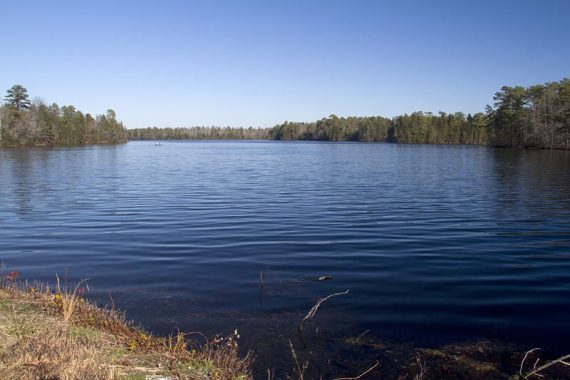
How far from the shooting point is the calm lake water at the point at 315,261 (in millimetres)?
8805

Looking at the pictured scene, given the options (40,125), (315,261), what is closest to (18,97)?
(40,125)

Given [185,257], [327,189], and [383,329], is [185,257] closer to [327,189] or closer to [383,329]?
[383,329]

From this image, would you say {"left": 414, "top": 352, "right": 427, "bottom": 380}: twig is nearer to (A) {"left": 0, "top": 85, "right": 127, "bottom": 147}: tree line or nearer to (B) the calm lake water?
(B) the calm lake water

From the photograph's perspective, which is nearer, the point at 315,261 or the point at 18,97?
the point at 315,261

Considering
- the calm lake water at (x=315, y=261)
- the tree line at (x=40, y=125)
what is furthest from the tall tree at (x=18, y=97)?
the calm lake water at (x=315, y=261)

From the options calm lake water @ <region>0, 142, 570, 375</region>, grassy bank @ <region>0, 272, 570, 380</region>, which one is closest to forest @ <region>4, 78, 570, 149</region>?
calm lake water @ <region>0, 142, 570, 375</region>

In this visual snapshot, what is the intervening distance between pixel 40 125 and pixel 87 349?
126 m

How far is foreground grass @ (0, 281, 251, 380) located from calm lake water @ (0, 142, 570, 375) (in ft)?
3.21

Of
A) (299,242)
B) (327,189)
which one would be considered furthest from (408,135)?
(299,242)

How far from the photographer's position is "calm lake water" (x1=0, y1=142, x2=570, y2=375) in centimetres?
880

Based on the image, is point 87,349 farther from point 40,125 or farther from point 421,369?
point 40,125

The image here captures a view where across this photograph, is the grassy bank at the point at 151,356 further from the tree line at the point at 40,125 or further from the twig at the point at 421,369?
the tree line at the point at 40,125

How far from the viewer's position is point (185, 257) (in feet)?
45.0

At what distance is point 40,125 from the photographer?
115000mm
